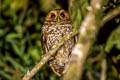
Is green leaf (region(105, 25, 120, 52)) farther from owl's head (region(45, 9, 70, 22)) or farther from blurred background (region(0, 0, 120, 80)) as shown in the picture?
blurred background (region(0, 0, 120, 80))

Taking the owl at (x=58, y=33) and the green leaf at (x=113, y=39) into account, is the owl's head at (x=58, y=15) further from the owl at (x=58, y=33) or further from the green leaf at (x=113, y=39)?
the green leaf at (x=113, y=39)

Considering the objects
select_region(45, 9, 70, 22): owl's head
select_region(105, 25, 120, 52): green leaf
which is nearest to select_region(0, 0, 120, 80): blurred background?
select_region(45, 9, 70, 22): owl's head

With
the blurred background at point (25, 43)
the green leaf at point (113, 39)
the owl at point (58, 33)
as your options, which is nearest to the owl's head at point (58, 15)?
the owl at point (58, 33)

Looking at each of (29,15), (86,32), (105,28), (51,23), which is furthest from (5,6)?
(86,32)

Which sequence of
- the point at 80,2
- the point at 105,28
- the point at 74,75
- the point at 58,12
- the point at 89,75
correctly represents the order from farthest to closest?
the point at 89,75, the point at 58,12, the point at 105,28, the point at 80,2, the point at 74,75

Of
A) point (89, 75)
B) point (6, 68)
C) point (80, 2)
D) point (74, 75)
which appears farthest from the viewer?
point (6, 68)

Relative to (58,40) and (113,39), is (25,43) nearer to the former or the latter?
(58,40)

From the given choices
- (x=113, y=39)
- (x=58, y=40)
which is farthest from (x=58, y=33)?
(x=113, y=39)

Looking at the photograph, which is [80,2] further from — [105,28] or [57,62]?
[57,62]

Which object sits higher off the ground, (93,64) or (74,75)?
(74,75)
